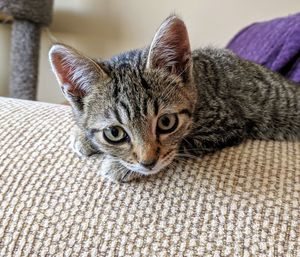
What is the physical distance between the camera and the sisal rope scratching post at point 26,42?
5.81 feet

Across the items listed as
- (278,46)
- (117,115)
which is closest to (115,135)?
(117,115)

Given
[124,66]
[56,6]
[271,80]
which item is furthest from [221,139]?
[56,6]

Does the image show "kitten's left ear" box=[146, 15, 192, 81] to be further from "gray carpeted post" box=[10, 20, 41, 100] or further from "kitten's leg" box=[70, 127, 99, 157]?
"gray carpeted post" box=[10, 20, 41, 100]

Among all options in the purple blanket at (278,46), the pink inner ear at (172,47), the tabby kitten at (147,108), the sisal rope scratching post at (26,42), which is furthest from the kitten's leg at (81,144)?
the sisal rope scratching post at (26,42)

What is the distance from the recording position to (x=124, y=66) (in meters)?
0.86

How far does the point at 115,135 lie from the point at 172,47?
22 cm

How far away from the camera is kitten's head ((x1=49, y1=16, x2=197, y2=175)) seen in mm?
774

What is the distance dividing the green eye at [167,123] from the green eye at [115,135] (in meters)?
0.07

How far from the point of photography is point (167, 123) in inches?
32.0

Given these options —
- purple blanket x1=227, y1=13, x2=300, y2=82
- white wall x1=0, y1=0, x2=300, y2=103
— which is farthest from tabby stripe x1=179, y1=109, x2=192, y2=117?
white wall x1=0, y1=0, x2=300, y2=103

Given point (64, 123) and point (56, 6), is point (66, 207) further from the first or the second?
point (56, 6)

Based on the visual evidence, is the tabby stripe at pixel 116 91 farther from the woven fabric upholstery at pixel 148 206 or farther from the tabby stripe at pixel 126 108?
the woven fabric upholstery at pixel 148 206

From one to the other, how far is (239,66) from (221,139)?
12.8 inches

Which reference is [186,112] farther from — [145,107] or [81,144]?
[81,144]
